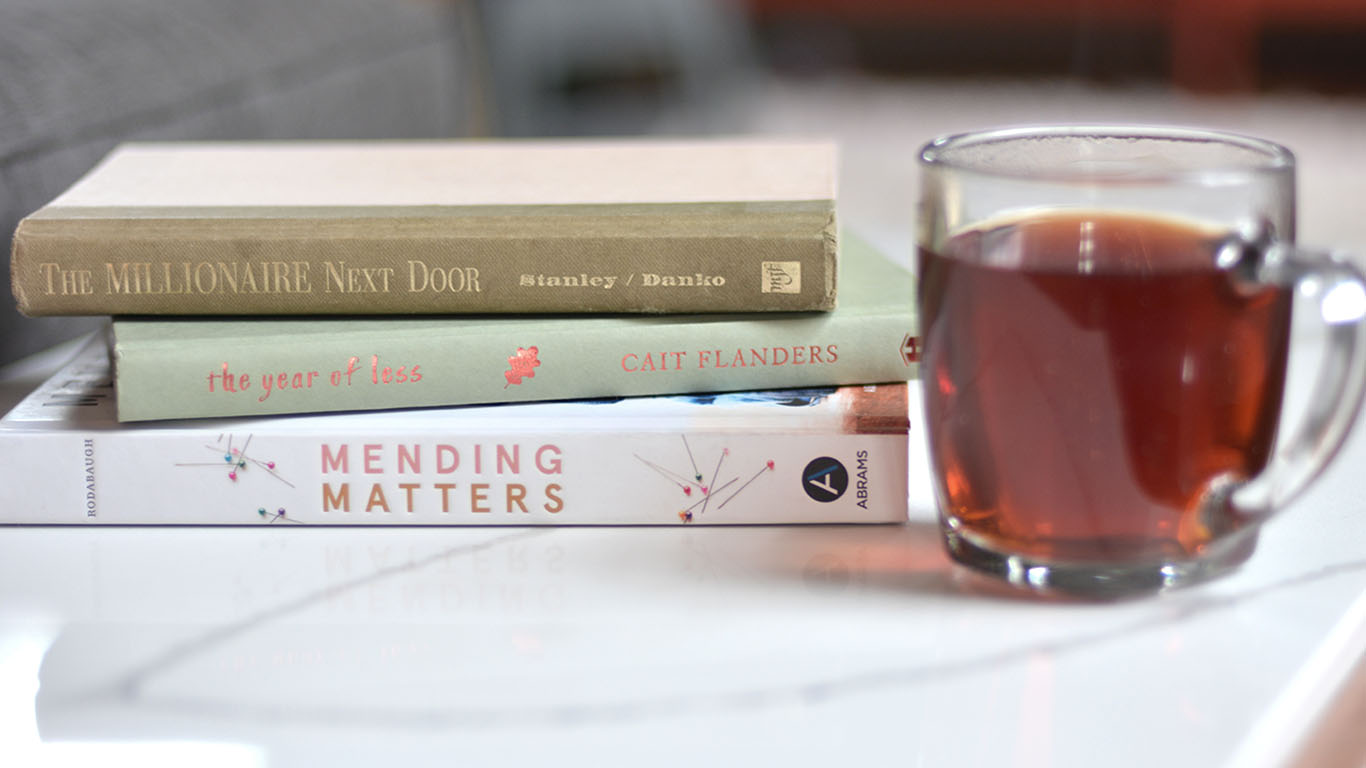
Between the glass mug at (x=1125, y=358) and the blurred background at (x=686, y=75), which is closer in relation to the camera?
the glass mug at (x=1125, y=358)

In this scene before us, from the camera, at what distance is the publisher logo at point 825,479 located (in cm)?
48

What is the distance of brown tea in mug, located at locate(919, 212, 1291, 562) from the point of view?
39cm

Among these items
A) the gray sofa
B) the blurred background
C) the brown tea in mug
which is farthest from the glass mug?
the gray sofa

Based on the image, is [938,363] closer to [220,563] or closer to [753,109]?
[220,563]

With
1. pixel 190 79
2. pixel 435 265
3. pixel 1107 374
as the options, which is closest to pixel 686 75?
pixel 190 79

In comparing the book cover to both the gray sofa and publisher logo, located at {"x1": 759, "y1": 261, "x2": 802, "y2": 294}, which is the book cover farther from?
the gray sofa

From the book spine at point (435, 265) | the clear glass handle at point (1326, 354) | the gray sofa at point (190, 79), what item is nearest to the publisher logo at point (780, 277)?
the book spine at point (435, 265)

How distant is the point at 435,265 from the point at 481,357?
0.04 meters

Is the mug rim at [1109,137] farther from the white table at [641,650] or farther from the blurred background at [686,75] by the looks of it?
the blurred background at [686,75]

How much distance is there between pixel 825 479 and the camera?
19.2 inches

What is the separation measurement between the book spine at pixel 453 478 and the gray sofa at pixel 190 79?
20 centimetres

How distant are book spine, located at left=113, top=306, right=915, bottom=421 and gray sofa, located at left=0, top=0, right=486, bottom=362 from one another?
23 centimetres

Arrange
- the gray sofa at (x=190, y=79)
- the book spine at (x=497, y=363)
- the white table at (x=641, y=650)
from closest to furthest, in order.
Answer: the white table at (x=641, y=650)
the book spine at (x=497, y=363)
the gray sofa at (x=190, y=79)

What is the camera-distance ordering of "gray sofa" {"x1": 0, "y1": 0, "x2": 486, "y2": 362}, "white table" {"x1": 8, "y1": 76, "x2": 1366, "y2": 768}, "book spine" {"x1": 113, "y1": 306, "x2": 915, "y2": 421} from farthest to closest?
1. "gray sofa" {"x1": 0, "y1": 0, "x2": 486, "y2": 362}
2. "book spine" {"x1": 113, "y1": 306, "x2": 915, "y2": 421}
3. "white table" {"x1": 8, "y1": 76, "x2": 1366, "y2": 768}
